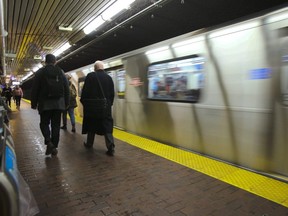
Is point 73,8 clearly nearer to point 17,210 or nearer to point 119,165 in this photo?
point 119,165

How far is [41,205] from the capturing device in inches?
95.1

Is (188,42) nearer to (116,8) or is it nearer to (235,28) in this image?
(235,28)

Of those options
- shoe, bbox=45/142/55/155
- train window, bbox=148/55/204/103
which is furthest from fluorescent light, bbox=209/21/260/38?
shoe, bbox=45/142/55/155

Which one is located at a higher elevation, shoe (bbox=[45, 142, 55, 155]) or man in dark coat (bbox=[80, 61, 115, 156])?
man in dark coat (bbox=[80, 61, 115, 156])

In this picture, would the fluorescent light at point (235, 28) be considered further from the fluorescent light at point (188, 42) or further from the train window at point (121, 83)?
the train window at point (121, 83)

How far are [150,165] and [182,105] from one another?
1.24 meters

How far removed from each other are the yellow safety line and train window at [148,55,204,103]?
91 centimetres

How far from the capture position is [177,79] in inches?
173

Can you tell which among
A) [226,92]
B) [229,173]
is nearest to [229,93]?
[226,92]

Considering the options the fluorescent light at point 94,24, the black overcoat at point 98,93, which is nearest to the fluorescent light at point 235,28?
the black overcoat at point 98,93

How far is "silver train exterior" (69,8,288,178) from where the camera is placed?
9.41 feet

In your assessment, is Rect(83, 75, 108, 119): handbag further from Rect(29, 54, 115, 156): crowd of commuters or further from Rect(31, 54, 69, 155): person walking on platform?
Rect(31, 54, 69, 155): person walking on platform

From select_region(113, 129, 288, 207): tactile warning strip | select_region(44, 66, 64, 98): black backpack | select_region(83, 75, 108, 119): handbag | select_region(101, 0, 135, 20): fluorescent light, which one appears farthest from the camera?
select_region(101, 0, 135, 20): fluorescent light

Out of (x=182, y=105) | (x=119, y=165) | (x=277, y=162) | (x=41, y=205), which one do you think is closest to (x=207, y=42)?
(x=182, y=105)
